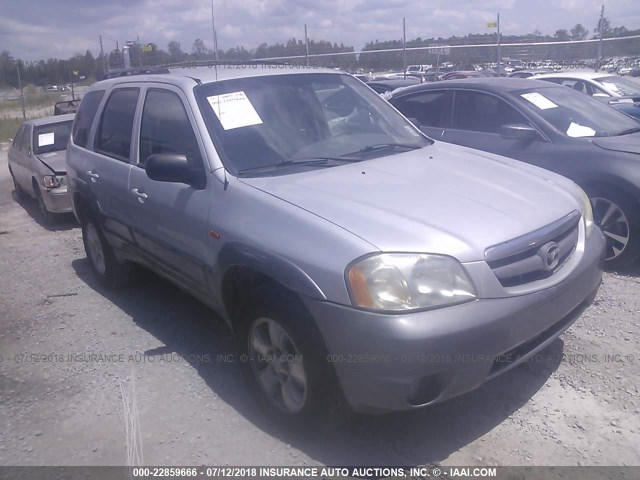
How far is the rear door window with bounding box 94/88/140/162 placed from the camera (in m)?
4.77

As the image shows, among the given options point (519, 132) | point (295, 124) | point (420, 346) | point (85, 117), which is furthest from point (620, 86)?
point (420, 346)

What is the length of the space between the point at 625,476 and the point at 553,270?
101cm

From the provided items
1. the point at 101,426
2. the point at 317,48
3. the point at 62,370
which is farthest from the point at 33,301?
the point at 317,48

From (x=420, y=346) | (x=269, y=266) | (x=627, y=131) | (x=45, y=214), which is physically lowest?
(x=45, y=214)

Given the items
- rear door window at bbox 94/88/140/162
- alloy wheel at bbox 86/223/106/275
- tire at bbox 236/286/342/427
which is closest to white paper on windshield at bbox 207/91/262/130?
rear door window at bbox 94/88/140/162

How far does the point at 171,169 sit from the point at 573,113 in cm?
420

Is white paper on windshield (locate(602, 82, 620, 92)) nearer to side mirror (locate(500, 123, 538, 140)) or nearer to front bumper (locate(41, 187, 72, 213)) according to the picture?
side mirror (locate(500, 123, 538, 140))

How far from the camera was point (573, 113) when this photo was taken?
6070 millimetres

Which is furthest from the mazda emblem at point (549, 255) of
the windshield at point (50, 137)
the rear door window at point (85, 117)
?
the windshield at point (50, 137)

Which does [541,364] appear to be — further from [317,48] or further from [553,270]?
[317,48]

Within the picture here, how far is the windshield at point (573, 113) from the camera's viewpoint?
5.89 meters

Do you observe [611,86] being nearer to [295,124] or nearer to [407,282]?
[295,124]

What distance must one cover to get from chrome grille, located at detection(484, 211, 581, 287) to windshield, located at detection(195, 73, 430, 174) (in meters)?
1.29

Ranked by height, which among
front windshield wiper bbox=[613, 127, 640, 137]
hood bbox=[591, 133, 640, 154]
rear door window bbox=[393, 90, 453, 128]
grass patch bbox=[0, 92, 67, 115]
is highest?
grass patch bbox=[0, 92, 67, 115]
